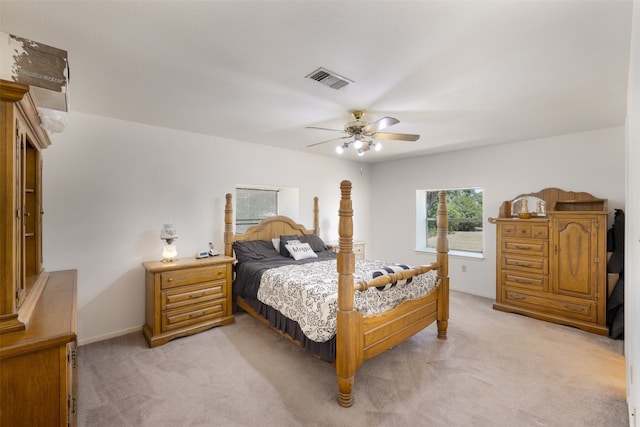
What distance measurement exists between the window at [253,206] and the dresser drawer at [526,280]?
367 cm

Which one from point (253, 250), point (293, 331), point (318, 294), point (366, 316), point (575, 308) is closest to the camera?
point (366, 316)

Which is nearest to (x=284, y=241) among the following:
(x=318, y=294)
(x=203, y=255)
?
(x=203, y=255)

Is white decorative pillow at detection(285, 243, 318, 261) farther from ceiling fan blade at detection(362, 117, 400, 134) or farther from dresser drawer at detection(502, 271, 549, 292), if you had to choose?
dresser drawer at detection(502, 271, 549, 292)

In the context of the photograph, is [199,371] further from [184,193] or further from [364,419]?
[184,193]

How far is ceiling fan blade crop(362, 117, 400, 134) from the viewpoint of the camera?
2.28 m

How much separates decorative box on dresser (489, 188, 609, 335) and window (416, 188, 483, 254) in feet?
2.34

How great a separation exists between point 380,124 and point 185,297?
2.77 meters

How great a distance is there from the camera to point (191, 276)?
10.3 feet

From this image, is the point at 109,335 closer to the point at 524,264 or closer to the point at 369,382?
the point at 369,382

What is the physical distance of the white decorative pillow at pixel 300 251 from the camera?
395 cm

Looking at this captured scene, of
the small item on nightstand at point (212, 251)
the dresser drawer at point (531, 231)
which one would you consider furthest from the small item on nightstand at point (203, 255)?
the dresser drawer at point (531, 231)

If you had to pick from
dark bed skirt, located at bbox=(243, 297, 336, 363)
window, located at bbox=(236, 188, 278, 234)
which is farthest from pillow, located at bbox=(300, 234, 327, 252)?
dark bed skirt, located at bbox=(243, 297, 336, 363)

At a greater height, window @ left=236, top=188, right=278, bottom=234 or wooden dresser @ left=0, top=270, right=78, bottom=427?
window @ left=236, top=188, right=278, bottom=234

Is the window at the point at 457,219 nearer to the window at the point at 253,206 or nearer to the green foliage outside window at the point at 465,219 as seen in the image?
the green foliage outside window at the point at 465,219
